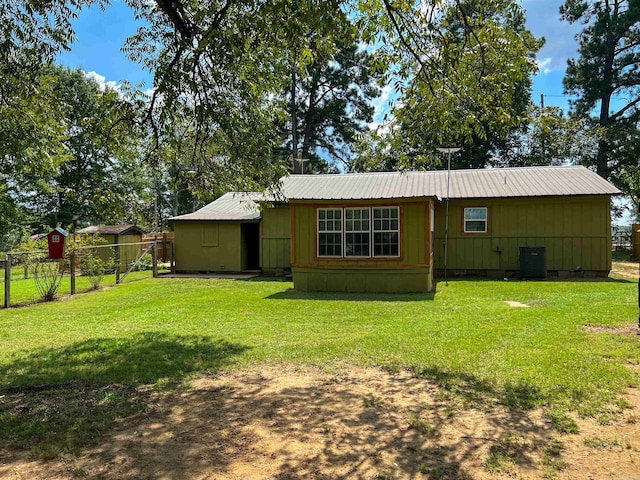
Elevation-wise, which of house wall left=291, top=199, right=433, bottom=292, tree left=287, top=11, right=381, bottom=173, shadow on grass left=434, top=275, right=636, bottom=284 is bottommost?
shadow on grass left=434, top=275, right=636, bottom=284

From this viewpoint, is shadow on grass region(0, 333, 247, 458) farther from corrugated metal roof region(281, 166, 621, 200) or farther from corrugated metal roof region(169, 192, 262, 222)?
corrugated metal roof region(169, 192, 262, 222)

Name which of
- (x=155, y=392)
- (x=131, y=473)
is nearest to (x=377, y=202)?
(x=155, y=392)

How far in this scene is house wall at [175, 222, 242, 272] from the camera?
55.5ft

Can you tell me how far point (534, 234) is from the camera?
14445mm

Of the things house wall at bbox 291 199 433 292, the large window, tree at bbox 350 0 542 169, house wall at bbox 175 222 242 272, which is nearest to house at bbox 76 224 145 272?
house wall at bbox 175 222 242 272

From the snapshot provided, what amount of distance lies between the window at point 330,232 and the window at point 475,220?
5.36 metres

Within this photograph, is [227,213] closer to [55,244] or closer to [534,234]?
[55,244]

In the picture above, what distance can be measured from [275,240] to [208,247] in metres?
2.86

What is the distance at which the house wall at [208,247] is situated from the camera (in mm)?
16906

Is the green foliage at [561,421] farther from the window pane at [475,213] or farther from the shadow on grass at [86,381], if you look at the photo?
the window pane at [475,213]

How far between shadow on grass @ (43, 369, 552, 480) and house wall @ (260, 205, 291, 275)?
11.5 meters

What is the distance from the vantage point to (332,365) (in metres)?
5.20

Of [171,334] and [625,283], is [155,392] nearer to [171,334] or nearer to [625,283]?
[171,334]

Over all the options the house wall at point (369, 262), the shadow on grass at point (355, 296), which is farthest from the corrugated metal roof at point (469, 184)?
the shadow on grass at point (355, 296)
